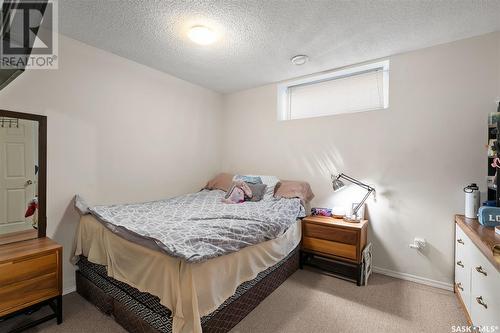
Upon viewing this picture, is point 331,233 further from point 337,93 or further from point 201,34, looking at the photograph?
point 201,34

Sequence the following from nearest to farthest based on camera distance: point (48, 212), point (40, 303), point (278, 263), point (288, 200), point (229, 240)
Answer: point (229, 240) < point (40, 303) < point (48, 212) < point (278, 263) < point (288, 200)

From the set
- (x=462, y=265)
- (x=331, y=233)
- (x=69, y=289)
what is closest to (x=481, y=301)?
(x=462, y=265)

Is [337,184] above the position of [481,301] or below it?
above

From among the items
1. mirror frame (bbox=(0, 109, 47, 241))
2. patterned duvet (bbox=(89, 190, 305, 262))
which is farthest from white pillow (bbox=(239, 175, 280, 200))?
mirror frame (bbox=(0, 109, 47, 241))

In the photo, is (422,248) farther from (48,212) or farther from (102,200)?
(48,212)

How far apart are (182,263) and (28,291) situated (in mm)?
1307

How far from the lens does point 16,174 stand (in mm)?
1976

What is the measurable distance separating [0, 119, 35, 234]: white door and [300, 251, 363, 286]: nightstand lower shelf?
2.75m

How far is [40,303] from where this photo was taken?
1.75 meters

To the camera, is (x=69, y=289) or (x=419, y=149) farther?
(x=419, y=149)

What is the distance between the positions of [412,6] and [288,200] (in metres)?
2.11

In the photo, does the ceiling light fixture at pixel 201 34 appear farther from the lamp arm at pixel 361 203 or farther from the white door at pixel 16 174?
the lamp arm at pixel 361 203

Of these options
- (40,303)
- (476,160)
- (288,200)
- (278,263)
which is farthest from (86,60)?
(476,160)

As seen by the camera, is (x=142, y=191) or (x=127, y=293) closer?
(x=127, y=293)
